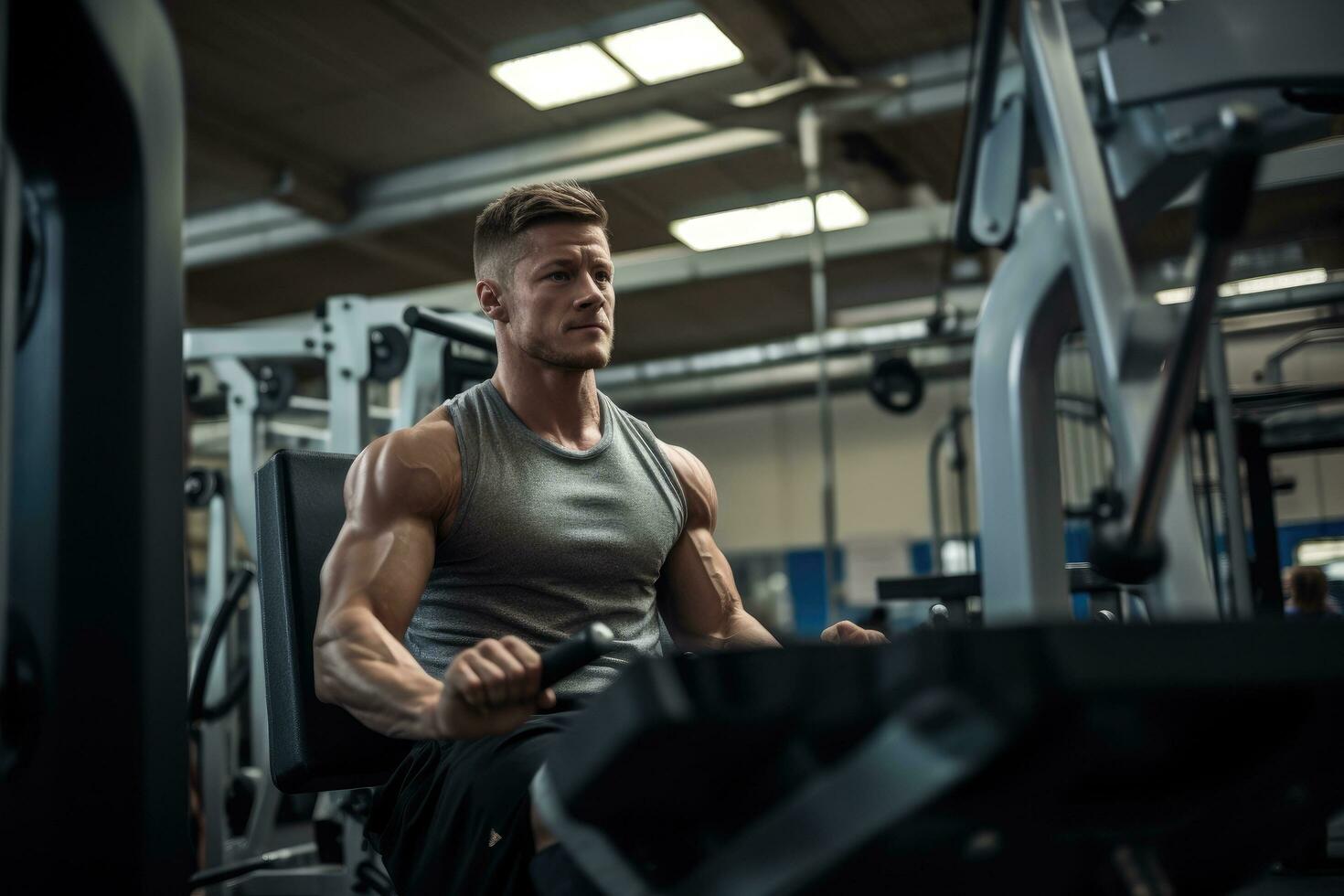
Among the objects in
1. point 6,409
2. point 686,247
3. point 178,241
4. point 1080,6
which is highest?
point 686,247

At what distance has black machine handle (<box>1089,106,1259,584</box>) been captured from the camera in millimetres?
654

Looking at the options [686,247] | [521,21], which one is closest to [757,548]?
[686,247]

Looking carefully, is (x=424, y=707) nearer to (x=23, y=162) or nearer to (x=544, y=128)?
(x=23, y=162)

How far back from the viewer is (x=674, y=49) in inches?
194

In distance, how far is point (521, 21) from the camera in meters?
4.70

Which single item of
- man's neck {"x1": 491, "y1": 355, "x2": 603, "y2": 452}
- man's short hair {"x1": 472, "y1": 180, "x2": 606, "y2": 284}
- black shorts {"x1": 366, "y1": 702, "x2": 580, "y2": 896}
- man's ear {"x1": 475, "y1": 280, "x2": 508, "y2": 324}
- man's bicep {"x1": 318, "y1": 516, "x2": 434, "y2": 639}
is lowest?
black shorts {"x1": 366, "y1": 702, "x2": 580, "y2": 896}

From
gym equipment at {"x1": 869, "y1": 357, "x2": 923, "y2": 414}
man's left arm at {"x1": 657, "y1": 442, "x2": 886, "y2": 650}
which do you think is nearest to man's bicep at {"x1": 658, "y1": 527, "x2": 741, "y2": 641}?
man's left arm at {"x1": 657, "y1": 442, "x2": 886, "y2": 650}

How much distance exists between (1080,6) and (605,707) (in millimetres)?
845

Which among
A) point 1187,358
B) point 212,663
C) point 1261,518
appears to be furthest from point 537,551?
point 1261,518

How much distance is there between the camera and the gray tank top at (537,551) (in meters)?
1.52

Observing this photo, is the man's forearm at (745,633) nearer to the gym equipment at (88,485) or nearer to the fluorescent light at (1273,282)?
the gym equipment at (88,485)

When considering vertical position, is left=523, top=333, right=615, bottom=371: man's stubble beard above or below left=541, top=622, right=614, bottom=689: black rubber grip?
above

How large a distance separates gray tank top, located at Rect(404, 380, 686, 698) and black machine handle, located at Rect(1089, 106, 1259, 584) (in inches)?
33.1

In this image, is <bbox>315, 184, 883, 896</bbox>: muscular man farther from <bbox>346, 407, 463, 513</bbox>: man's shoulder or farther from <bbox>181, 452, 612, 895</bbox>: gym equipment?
<bbox>181, 452, 612, 895</bbox>: gym equipment
